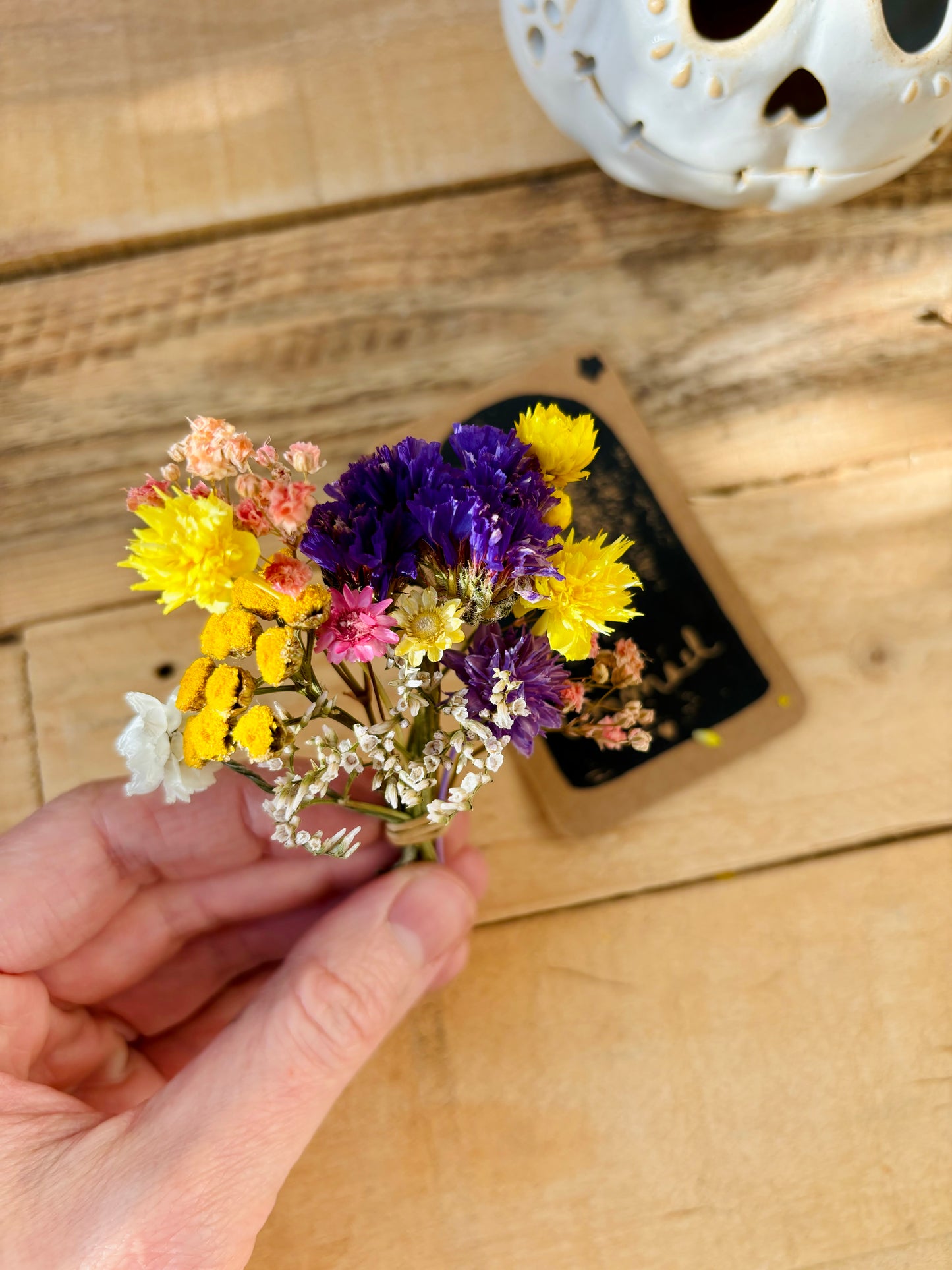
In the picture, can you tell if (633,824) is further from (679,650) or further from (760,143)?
(760,143)

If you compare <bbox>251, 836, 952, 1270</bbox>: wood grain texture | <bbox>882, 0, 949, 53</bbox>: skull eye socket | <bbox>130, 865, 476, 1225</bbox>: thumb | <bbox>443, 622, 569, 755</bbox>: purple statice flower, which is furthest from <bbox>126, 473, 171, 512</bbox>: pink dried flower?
<bbox>882, 0, 949, 53</bbox>: skull eye socket

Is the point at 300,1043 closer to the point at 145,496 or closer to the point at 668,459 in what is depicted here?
the point at 145,496

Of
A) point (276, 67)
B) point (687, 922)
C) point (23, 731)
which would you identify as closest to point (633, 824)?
point (687, 922)

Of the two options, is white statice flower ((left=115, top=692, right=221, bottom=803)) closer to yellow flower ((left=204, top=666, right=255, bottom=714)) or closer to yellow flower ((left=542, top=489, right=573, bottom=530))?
yellow flower ((left=204, top=666, right=255, bottom=714))

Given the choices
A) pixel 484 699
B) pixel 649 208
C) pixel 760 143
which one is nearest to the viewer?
pixel 484 699

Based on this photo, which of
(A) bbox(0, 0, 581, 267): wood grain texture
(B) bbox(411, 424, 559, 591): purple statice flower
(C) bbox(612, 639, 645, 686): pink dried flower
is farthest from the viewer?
(A) bbox(0, 0, 581, 267): wood grain texture

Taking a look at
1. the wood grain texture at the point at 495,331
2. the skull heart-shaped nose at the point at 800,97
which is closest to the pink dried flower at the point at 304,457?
the wood grain texture at the point at 495,331
